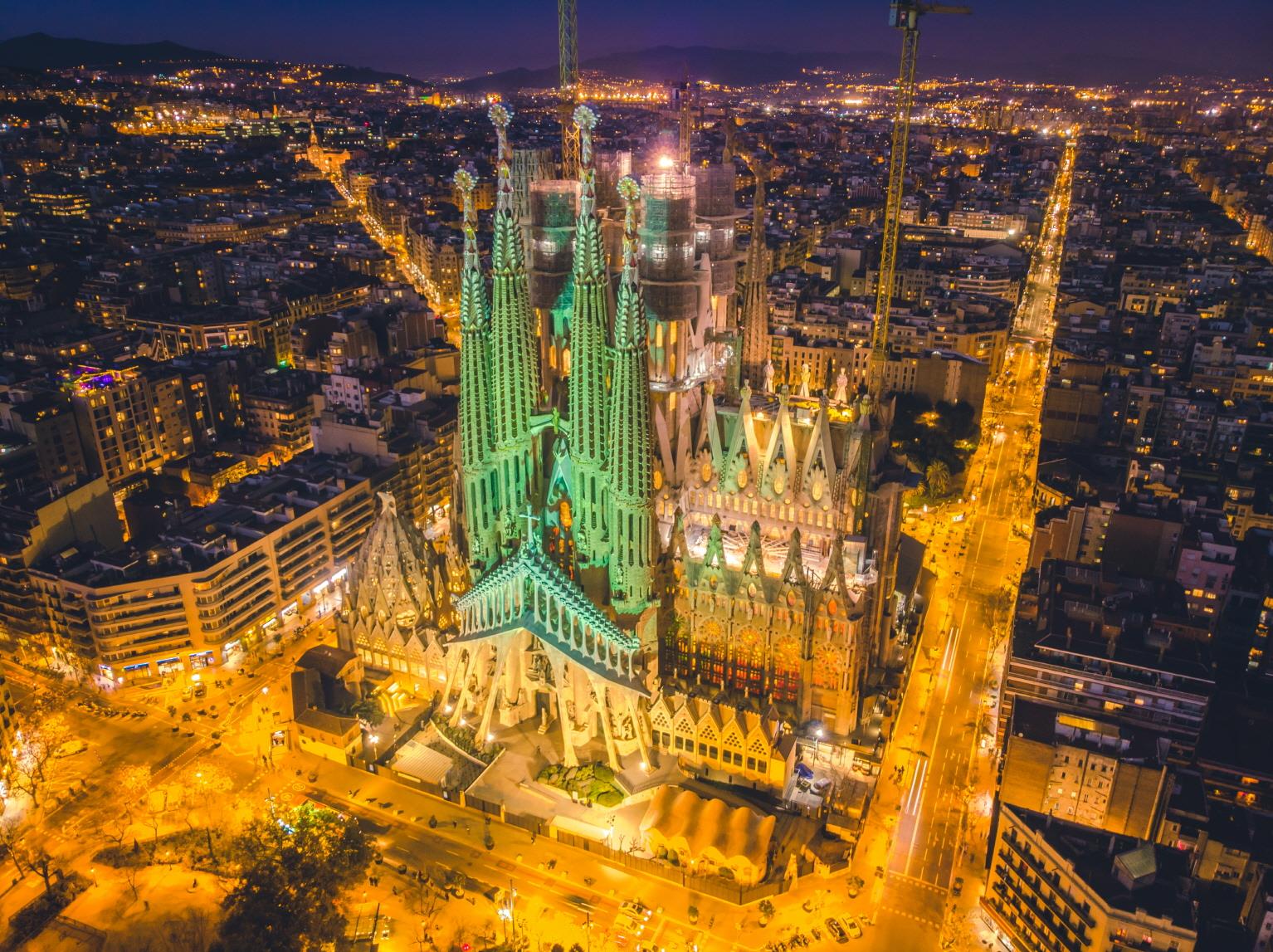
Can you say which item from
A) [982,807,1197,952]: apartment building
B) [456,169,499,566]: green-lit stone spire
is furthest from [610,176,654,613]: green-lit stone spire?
[982,807,1197,952]: apartment building

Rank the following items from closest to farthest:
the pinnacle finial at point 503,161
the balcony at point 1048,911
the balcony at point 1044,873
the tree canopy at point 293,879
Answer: the balcony at point 1044,873
the balcony at point 1048,911
the tree canopy at point 293,879
the pinnacle finial at point 503,161

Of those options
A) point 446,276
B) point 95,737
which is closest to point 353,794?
point 95,737

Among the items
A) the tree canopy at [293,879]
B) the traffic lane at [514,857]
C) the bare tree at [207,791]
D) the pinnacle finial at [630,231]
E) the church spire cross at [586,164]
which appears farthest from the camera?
the bare tree at [207,791]

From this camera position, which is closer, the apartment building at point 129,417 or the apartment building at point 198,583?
the apartment building at point 198,583

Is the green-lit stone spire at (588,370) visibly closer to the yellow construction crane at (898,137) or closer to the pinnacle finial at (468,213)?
the pinnacle finial at (468,213)

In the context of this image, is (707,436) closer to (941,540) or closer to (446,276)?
(941,540)

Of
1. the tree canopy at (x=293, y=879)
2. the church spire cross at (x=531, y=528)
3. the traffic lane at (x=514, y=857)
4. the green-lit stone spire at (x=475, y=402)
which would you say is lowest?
the traffic lane at (x=514, y=857)

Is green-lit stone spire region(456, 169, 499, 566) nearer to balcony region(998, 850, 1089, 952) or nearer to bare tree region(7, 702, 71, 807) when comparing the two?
bare tree region(7, 702, 71, 807)

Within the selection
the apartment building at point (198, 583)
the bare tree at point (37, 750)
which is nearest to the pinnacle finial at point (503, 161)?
the apartment building at point (198, 583)
